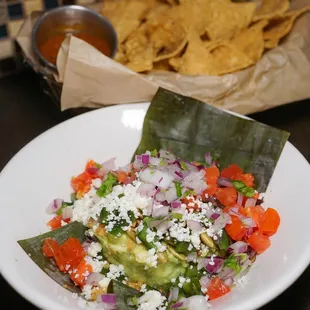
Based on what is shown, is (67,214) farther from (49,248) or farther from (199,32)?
(199,32)

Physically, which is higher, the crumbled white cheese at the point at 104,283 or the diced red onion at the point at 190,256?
the diced red onion at the point at 190,256

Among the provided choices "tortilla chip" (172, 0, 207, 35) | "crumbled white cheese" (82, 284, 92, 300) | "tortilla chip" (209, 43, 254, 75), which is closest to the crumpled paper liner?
"tortilla chip" (209, 43, 254, 75)

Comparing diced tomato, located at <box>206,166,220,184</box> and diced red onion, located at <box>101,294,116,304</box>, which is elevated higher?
diced tomato, located at <box>206,166,220,184</box>

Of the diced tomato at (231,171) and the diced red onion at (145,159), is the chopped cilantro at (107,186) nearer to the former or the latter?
the diced red onion at (145,159)

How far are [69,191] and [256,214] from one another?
47cm

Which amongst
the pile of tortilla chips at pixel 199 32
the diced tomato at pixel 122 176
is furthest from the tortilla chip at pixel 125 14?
the diced tomato at pixel 122 176

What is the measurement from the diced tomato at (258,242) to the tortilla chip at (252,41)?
78 cm

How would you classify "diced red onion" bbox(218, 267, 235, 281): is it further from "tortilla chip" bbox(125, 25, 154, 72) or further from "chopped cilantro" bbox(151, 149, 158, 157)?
"tortilla chip" bbox(125, 25, 154, 72)

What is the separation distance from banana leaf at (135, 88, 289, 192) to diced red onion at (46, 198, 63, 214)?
0.25 metres

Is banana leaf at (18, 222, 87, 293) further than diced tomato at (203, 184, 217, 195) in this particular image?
No

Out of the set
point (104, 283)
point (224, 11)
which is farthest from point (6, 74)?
point (104, 283)

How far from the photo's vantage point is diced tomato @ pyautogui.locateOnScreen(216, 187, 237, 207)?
1.35 m

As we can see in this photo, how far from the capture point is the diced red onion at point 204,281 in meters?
1.24

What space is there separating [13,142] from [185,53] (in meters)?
0.61
